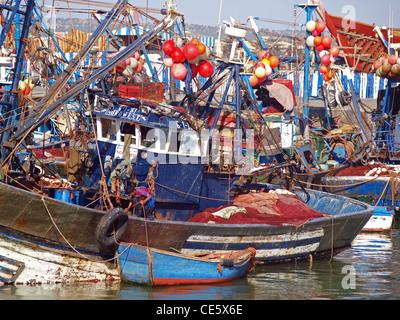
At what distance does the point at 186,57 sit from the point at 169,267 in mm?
5589

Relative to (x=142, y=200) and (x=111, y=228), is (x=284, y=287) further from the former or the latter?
(x=111, y=228)

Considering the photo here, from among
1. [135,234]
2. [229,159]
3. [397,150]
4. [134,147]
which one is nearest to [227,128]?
[229,159]

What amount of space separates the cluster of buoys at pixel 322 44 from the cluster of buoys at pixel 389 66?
6.68 ft

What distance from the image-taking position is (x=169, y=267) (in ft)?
37.8

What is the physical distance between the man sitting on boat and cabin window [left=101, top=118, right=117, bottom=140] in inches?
72.7

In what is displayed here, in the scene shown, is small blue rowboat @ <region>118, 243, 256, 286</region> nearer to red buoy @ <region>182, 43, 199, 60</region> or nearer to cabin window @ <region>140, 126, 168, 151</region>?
cabin window @ <region>140, 126, 168, 151</region>

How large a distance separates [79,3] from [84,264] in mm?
9504

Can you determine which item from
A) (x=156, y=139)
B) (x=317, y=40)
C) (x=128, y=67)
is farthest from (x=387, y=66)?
(x=156, y=139)

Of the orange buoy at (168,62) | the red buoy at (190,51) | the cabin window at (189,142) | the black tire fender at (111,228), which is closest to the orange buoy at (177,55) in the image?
the red buoy at (190,51)

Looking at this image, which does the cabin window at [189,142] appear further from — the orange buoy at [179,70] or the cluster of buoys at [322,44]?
the cluster of buoys at [322,44]

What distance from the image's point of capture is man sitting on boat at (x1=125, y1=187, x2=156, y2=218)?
1212 centimetres

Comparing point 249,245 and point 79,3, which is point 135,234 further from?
point 79,3

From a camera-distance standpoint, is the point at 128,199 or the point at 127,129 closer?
the point at 128,199

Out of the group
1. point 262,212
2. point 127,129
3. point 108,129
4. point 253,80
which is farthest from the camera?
point 253,80
